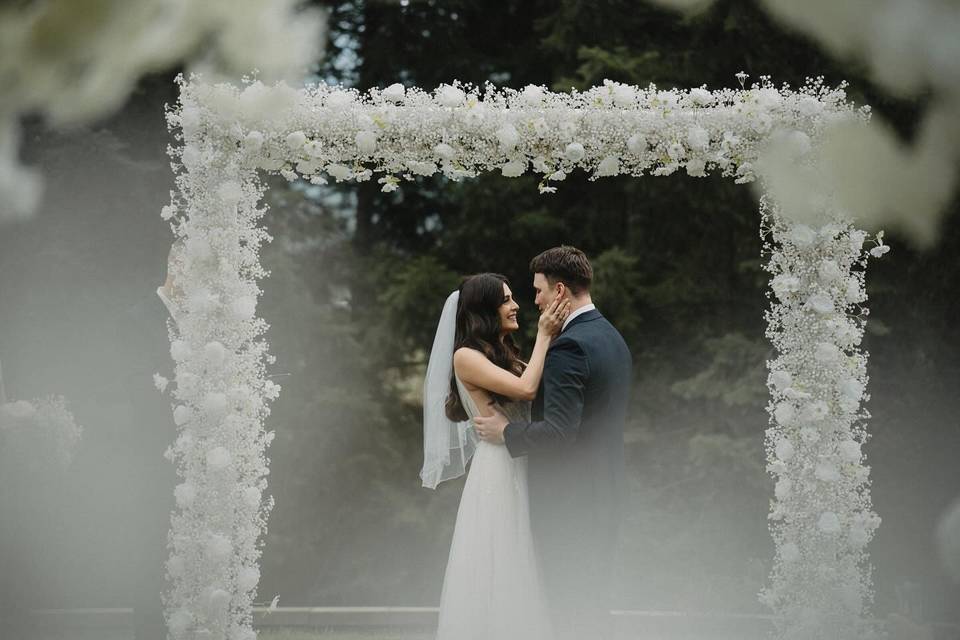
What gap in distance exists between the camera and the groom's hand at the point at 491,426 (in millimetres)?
4020

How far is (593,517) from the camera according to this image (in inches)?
156

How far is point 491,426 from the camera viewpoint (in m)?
4.02

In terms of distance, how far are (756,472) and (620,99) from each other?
446 cm

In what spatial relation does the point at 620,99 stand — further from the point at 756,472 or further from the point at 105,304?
the point at 105,304

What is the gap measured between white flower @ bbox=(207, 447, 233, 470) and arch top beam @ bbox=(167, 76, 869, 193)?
52.1 inches

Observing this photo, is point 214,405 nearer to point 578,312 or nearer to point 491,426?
point 491,426

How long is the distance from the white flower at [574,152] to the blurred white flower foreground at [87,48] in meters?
3.64

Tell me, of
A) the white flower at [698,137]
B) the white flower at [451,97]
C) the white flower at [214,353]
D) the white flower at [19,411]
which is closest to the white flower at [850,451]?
the white flower at [698,137]

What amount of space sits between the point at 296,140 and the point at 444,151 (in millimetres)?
683

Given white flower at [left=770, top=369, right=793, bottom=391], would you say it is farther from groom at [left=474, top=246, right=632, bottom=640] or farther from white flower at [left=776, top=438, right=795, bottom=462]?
groom at [left=474, top=246, right=632, bottom=640]

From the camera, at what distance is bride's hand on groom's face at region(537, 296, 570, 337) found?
152 inches

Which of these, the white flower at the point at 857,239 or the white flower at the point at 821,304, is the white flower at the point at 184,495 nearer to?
the white flower at the point at 821,304

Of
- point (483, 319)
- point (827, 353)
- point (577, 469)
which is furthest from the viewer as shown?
point (827, 353)

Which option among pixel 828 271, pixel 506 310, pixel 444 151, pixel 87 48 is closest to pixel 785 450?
pixel 828 271
